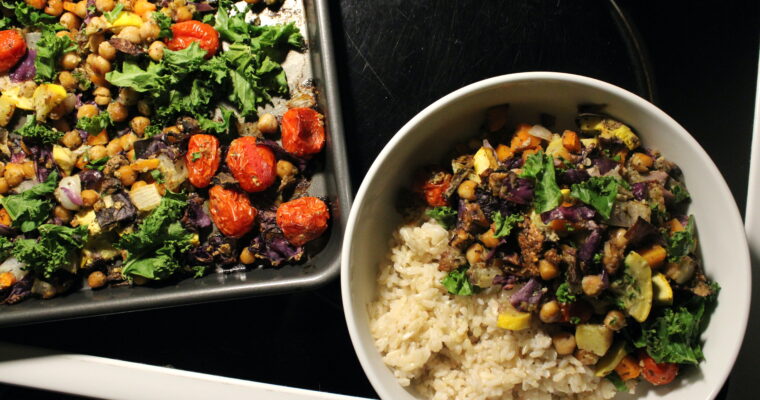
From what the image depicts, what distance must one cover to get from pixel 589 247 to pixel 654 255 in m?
0.18

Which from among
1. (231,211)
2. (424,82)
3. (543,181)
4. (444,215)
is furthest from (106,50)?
(543,181)

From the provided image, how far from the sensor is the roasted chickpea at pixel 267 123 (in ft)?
7.23

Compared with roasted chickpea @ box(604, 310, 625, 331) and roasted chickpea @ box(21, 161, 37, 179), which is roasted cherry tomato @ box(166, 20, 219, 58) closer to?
roasted chickpea @ box(21, 161, 37, 179)

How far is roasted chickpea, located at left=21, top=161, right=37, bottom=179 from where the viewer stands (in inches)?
92.5

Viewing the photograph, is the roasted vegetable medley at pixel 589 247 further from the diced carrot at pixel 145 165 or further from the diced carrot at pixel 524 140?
the diced carrot at pixel 145 165

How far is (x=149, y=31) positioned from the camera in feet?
7.40

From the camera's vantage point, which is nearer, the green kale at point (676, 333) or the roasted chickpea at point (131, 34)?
the green kale at point (676, 333)

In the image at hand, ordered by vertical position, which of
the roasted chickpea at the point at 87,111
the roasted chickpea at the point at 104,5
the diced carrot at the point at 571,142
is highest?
the roasted chickpea at the point at 104,5

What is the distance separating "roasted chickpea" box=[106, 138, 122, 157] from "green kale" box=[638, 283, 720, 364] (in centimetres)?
187

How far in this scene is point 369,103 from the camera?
2.28m

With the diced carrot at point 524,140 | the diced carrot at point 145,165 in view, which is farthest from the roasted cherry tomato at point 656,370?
the diced carrot at point 145,165

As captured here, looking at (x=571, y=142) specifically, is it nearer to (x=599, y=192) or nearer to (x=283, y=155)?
(x=599, y=192)

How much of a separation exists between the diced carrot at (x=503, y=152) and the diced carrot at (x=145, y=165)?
48.0 inches

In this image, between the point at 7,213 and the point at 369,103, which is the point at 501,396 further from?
the point at 7,213
